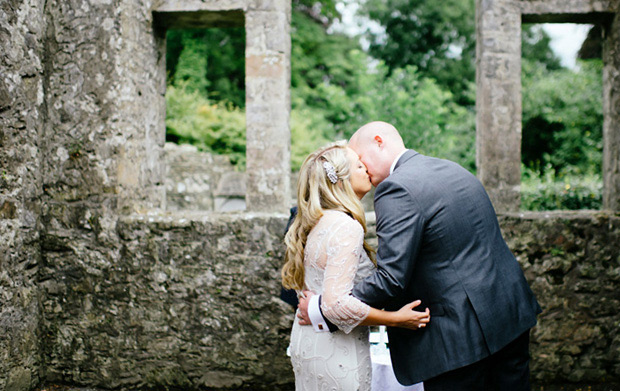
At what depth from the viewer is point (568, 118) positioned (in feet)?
42.4

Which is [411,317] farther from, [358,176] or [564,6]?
[564,6]

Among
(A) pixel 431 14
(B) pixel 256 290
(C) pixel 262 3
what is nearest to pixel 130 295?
(B) pixel 256 290

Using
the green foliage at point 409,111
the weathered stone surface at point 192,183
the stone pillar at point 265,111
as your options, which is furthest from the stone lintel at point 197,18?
the green foliage at point 409,111

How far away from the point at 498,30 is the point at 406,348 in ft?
9.55

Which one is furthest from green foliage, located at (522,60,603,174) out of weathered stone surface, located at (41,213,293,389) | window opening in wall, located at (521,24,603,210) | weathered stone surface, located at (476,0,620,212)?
weathered stone surface, located at (41,213,293,389)

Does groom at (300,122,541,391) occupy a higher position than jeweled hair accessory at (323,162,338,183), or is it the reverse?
jeweled hair accessory at (323,162,338,183)

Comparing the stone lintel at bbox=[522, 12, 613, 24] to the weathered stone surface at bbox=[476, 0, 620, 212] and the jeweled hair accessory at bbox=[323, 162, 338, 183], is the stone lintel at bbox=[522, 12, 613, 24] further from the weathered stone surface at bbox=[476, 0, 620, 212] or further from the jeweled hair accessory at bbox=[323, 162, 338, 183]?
the jeweled hair accessory at bbox=[323, 162, 338, 183]

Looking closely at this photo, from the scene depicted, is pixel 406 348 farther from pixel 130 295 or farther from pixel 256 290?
pixel 130 295

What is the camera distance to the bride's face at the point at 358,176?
2.30 metres

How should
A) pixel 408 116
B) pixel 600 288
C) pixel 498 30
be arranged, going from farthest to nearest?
pixel 408 116, pixel 498 30, pixel 600 288

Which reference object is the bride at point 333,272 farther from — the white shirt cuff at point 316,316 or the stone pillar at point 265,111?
the stone pillar at point 265,111

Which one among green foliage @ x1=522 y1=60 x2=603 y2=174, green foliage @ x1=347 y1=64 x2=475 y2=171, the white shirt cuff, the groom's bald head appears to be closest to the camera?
the white shirt cuff

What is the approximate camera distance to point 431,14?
21266 mm

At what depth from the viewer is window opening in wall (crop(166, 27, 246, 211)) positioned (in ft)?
25.4
